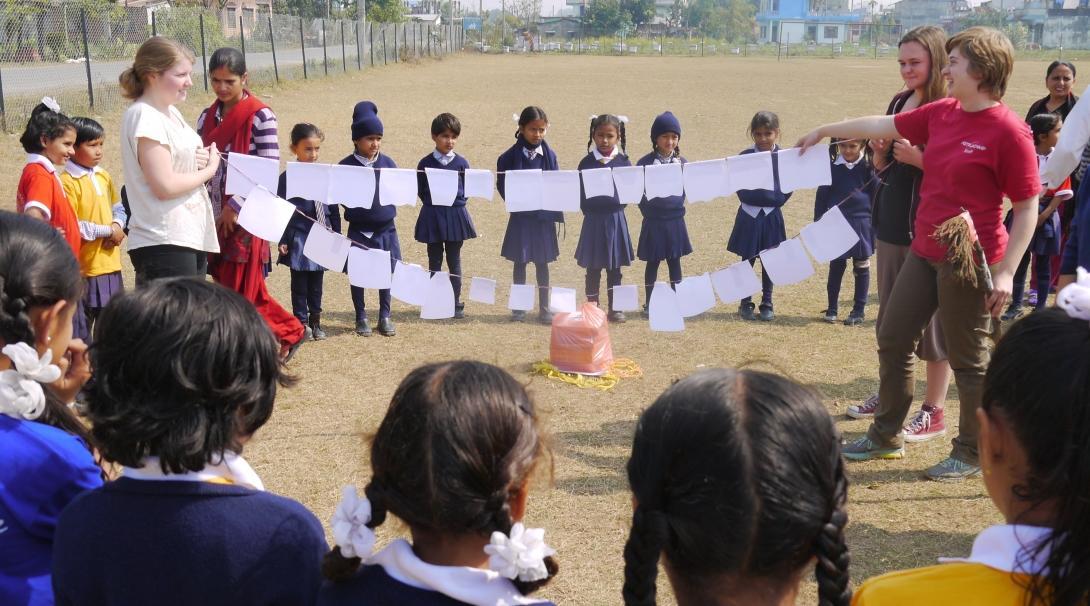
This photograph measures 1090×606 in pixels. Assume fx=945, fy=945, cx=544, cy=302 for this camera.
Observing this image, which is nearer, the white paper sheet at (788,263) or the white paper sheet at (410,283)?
the white paper sheet at (788,263)

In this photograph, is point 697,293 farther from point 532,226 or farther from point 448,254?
point 448,254

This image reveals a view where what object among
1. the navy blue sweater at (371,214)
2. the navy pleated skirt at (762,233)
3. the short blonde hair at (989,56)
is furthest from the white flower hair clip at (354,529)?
the navy pleated skirt at (762,233)

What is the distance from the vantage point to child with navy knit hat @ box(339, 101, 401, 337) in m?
6.46

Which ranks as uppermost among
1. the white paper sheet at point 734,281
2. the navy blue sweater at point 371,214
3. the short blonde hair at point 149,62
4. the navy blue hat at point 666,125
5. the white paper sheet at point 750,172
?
the short blonde hair at point 149,62

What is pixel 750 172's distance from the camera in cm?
529

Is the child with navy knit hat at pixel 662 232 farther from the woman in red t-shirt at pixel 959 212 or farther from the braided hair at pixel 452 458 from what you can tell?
the braided hair at pixel 452 458

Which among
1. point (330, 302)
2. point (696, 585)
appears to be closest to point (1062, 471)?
point (696, 585)

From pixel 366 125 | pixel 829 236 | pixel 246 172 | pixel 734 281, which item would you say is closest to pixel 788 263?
pixel 829 236

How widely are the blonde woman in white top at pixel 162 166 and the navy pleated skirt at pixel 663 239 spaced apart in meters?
3.61

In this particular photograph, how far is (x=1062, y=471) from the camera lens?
1.38 meters

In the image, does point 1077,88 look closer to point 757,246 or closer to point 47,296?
point 757,246

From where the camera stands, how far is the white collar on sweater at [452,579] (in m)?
1.48

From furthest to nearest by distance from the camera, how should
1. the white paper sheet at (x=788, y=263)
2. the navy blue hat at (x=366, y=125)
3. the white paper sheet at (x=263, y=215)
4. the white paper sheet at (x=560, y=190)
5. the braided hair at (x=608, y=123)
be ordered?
1. the braided hair at (x=608, y=123)
2. the navy blue hat at (x=366, y=125)
3. the white paper sheet at (x=560, y=190)
4. the white paper sheet at (x=788, y=263)
5. the white paper sheet at (x=263, y=215)

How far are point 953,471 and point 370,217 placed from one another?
13.4 ft
